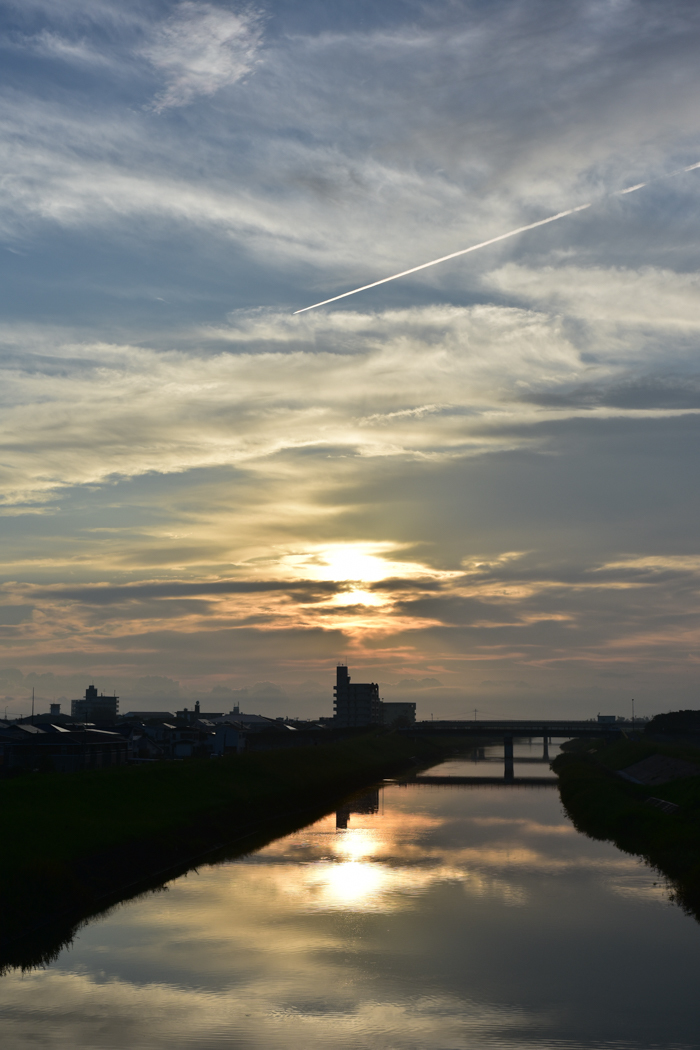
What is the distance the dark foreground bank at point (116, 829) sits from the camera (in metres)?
35.5

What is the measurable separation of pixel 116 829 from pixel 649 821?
33478 millimetres

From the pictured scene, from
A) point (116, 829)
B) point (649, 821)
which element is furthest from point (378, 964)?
point (649, 821)

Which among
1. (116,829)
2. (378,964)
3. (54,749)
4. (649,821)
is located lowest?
(378,964)

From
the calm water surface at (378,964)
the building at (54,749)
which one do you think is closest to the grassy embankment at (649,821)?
the calm water surface at (378,964)

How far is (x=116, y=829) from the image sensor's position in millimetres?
49125

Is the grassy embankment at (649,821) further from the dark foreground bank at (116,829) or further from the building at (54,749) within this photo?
the building at (54,749)

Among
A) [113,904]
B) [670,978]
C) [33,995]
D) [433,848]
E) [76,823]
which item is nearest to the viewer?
[33,995]

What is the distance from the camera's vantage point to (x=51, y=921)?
35.7 m

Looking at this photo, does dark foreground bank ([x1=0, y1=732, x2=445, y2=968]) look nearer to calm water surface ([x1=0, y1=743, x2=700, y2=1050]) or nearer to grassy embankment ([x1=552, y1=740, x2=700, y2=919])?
calm water surface ([x1=0, y1=743, x2=700, y2=1050])

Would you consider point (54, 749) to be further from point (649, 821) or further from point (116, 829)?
point (649, 821)

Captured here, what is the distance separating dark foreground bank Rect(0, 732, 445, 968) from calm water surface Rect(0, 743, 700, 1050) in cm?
185

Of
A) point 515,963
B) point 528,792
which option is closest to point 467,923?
point 515,963

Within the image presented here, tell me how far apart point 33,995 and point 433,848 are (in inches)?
1406

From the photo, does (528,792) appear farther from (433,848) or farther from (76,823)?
(76,823)
